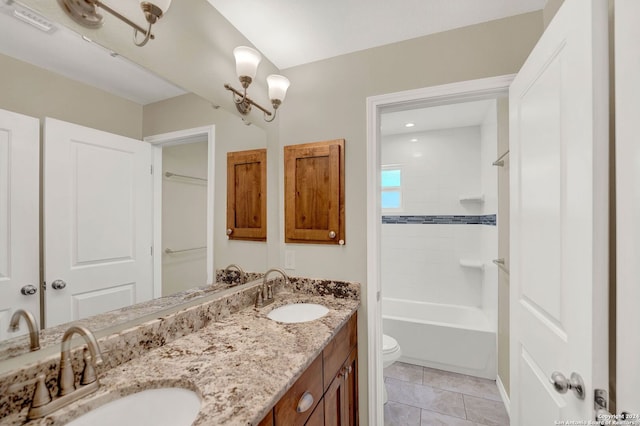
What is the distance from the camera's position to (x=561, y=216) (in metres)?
0.85

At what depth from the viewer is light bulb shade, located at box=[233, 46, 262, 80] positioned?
4.37ft

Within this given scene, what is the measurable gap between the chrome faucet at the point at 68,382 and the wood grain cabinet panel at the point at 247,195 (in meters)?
0.82

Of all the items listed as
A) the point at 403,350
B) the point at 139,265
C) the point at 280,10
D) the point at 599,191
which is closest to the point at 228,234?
the point at 139,265

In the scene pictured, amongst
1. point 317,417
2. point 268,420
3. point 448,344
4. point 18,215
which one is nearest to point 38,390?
point 18,215

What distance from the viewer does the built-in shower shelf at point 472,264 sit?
3062mm

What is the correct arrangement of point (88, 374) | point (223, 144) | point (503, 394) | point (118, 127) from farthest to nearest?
point (503, 394)
point (223, 144)
point (118, 127)
point (88, 374)

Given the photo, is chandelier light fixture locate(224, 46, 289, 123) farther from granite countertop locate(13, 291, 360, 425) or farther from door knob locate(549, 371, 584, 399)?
door knob locate(549, 371, 584, 399)

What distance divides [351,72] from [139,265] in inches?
61.0

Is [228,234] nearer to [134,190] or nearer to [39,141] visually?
[134,190]

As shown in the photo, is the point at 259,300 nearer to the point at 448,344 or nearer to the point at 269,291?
the point at 269,291

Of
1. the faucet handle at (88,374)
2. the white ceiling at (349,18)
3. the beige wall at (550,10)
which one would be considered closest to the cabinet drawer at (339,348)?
the faucet handle at (88,374)

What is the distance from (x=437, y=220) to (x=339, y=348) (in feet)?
8.35

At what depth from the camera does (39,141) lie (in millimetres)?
745

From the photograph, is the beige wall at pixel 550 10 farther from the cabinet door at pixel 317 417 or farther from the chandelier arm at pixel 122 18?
→ the cabinet door at pixel 317 417
